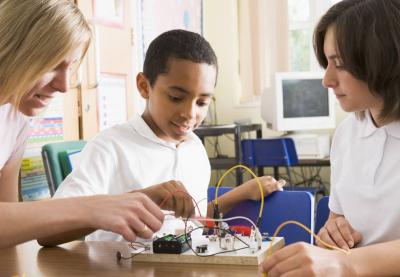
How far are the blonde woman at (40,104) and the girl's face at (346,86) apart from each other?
56cm

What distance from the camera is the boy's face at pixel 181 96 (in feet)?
4.83

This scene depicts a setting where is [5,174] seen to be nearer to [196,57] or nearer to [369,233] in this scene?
[196,57]

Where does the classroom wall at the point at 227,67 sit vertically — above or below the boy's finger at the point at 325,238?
above

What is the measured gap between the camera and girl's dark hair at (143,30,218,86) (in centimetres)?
152

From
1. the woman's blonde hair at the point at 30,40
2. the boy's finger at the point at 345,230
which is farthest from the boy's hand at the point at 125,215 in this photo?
the boy's finger at the point at 345,230

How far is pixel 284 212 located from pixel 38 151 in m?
1.56

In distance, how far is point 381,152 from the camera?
4.05 ft

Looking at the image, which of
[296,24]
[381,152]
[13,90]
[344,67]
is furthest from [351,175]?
[296,24]

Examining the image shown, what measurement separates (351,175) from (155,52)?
2.28 ft

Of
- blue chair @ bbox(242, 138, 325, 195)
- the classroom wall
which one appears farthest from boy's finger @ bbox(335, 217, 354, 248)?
the classroom wall

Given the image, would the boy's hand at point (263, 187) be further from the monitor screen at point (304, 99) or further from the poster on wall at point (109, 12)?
the monitor screen at point (304, 99)

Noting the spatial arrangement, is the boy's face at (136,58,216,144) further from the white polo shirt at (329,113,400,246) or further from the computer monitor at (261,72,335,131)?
the computer monitor at (261,72,335,131)

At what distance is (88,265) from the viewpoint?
0.94m

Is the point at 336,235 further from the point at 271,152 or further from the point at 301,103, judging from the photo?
the point at 301,103
